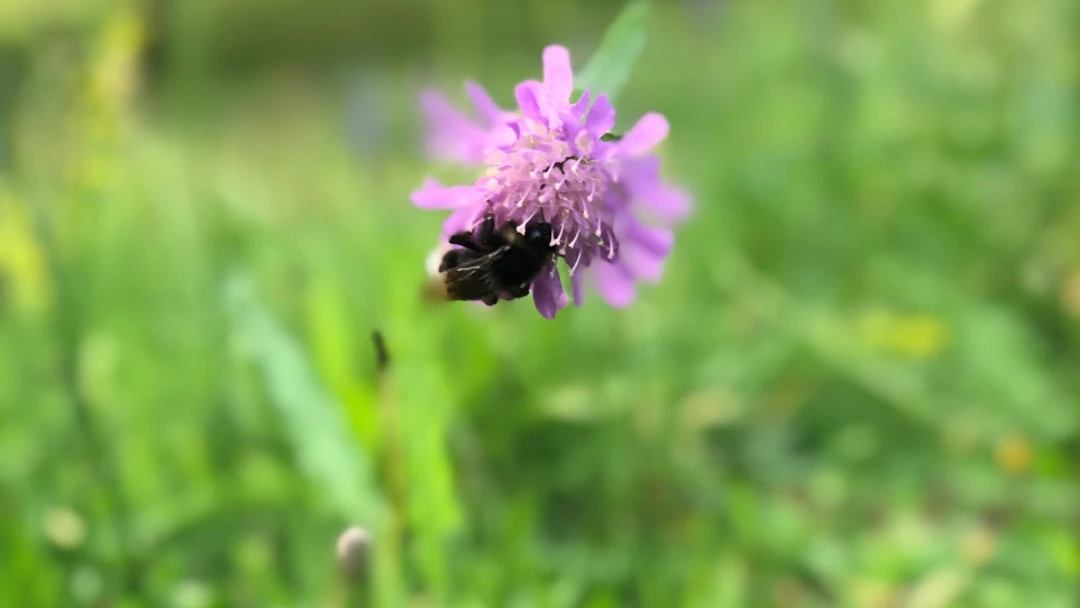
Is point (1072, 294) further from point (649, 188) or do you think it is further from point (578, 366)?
point (649, 188)

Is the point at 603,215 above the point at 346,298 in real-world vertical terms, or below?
below

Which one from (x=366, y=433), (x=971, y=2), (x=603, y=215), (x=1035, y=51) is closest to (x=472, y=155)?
(x=603, y=215)

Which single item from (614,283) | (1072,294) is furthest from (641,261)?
(1072,294)

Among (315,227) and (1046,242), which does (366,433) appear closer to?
(315,227)

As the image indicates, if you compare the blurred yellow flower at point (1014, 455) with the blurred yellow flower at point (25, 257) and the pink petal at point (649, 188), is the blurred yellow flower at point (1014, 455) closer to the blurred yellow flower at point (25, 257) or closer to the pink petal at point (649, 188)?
the pink petal at point (649, 188)

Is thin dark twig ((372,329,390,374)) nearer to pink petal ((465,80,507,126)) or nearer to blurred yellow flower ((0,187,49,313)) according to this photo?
pink petal ((465,80,507,126))

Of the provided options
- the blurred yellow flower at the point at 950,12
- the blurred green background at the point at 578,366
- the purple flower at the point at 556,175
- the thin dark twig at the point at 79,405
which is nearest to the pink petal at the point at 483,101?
the purple flower at the point at 556,175

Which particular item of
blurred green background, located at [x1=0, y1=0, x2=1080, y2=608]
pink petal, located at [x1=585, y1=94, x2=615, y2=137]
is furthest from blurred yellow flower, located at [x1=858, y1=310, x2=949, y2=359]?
pink petal, located at [x1=585, y1=94, x2=615, y2=137]

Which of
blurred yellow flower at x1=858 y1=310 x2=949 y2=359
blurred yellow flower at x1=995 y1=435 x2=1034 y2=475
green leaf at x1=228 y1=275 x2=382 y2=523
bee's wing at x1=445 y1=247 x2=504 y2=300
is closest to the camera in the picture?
bee's wing at x1=445 y1=247 x2=504 y2=300
